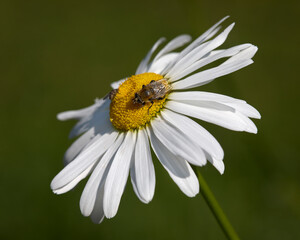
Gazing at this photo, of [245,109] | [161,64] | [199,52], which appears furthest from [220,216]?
[161,64]

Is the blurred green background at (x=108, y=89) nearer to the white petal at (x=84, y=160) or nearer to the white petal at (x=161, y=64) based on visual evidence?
the white petal at (x=161, y=64)

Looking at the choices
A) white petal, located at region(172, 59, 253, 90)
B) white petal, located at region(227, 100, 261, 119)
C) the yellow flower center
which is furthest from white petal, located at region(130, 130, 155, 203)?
white petal, located at region(227, 100, 261, 119)

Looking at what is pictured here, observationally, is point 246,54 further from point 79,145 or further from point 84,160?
point 79,145

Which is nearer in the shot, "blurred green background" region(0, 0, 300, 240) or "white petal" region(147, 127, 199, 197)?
"white petal" region(147, 127, 199, 197)

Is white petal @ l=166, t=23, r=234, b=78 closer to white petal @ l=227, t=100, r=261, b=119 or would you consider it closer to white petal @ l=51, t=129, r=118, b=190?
white petal @ l=227, t=100, r=261, b=119

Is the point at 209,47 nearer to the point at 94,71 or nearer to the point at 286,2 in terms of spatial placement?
the point at 94,71
